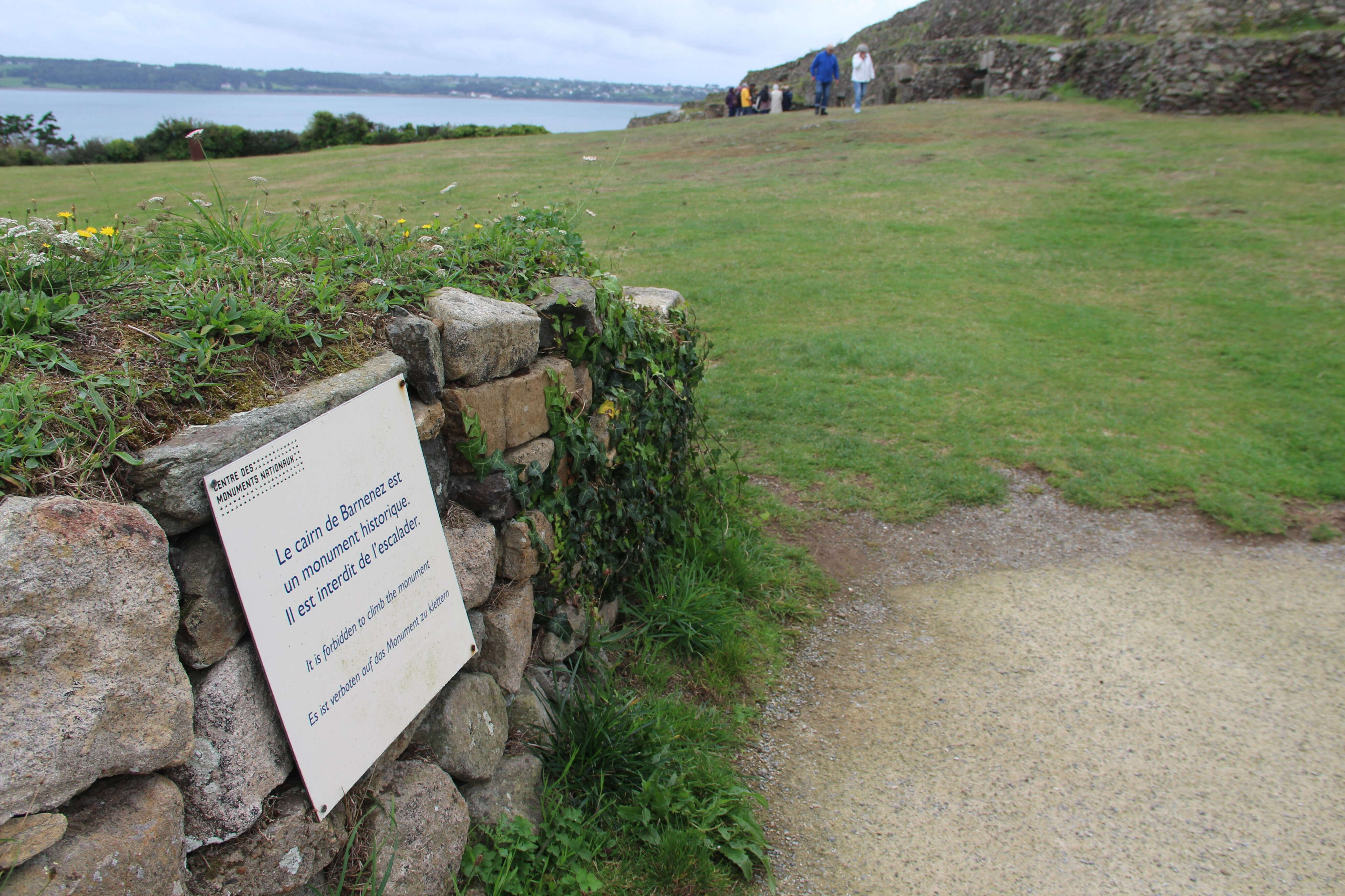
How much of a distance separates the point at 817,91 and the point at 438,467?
23.4 m

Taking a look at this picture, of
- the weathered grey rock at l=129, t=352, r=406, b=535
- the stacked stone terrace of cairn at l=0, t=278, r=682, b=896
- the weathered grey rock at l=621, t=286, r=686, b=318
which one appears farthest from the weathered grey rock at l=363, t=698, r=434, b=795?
the weathered grey rock at l=621, t=286, r=686, b=318

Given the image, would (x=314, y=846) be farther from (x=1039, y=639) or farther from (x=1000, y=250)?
(x=1000, y=250)

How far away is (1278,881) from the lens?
2.76m

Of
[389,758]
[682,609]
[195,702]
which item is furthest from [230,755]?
[682,609]

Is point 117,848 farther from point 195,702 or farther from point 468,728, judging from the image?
point 468,728

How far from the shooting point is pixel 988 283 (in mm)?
9359

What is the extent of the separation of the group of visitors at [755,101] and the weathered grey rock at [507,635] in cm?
2585

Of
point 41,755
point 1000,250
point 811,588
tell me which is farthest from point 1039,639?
point 1000,250

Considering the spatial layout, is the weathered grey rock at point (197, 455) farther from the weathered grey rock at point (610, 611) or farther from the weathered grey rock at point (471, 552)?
the weathered grey rock at point (610, 611)

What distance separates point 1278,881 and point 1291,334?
660cm

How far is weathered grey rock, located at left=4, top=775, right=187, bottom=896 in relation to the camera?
1492mm

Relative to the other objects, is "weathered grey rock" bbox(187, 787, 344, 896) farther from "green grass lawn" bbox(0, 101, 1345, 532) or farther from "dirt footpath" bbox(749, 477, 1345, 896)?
"green grass lawn" bbox(0, 101, 1345, 532)

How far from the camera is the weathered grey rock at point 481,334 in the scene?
2717 millimetres

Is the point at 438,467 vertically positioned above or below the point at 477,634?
above
